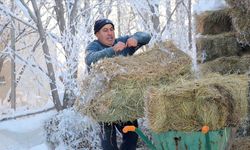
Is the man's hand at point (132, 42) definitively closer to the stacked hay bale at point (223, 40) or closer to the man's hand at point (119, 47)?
the man's hand at point (119, 47)

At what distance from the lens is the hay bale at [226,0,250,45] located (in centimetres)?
473

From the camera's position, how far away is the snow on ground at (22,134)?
580 cm

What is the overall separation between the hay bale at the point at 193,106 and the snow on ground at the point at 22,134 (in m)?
3.42

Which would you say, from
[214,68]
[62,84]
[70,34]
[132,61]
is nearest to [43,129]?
[62,84]

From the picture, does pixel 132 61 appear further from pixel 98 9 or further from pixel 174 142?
pixel 98 9

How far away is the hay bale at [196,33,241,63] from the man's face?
6.97 ft

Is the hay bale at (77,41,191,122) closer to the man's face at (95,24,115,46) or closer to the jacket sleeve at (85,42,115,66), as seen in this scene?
the jacket sleeve at (85,42,115,66)

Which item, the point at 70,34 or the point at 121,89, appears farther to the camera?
the point at 70,34

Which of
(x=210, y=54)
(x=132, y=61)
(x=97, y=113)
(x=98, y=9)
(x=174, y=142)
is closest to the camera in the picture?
(x=174, y=142)

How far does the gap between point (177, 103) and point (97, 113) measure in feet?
2.17

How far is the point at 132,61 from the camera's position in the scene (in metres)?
3.21

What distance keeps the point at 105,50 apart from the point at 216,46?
8.07 feet

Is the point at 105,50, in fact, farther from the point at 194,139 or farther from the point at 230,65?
the point at 230,65

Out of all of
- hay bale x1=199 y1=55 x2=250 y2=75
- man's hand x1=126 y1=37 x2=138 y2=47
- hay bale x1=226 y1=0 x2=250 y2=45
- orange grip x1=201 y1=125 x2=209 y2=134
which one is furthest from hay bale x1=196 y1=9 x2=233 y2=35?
orange grip x1=201 y1=125 x2=209 y2=134
